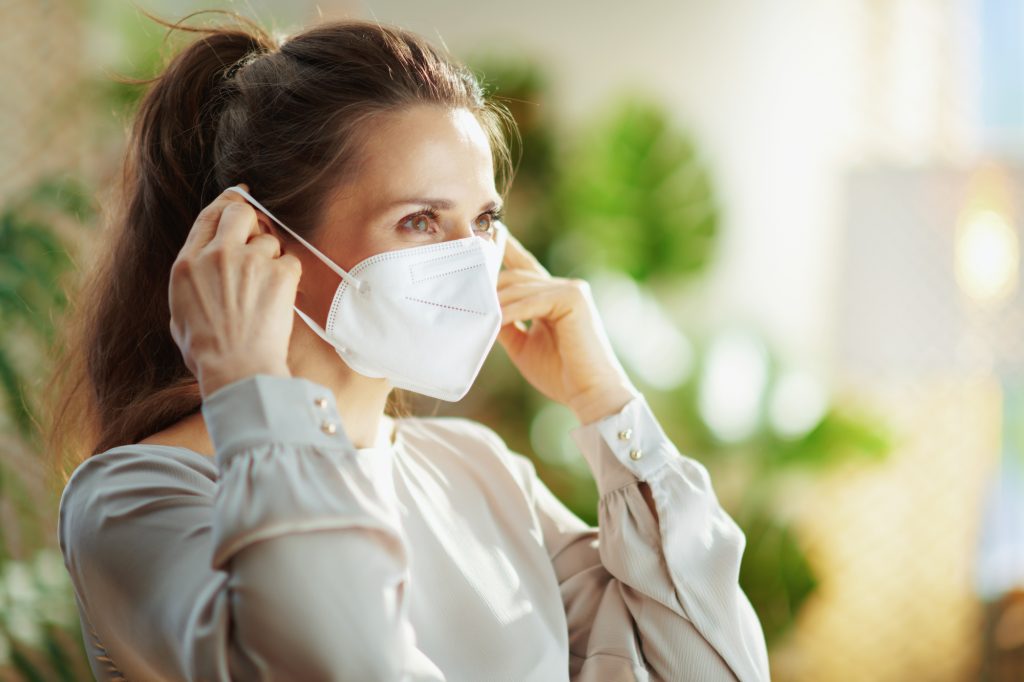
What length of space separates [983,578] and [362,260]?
280 centimetres

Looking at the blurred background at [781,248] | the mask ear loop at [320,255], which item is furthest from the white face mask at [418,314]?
the blurred background at [781,248]

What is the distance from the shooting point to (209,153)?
49.8 inches

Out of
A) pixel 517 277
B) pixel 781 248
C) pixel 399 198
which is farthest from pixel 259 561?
pixel 781 248

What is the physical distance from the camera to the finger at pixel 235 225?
97cm

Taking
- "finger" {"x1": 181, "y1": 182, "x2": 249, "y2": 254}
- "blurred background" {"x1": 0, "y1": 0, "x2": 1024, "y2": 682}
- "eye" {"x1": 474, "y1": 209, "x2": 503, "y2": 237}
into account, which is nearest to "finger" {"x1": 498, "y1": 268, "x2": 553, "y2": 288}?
"eye" {"x1": 474, "y1": 209, "x2": 503, "y2": 237}

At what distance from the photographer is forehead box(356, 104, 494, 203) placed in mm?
1135

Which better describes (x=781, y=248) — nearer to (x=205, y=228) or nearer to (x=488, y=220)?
(x=488, y=220)

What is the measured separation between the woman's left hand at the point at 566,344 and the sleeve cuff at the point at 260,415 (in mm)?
497

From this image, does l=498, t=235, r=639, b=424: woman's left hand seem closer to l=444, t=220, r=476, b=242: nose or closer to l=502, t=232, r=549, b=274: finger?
l=502, t=232, r=549, b=274: finger

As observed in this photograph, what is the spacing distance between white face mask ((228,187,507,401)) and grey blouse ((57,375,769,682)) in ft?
0.55

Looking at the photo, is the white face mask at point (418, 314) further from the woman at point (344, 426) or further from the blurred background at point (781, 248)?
the blurred background at point (781, 248)

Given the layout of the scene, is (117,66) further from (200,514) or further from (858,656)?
(858,656)

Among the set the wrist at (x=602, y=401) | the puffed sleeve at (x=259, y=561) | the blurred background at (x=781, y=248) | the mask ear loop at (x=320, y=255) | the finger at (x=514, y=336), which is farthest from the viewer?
the blurred background at (x=781, y=248)

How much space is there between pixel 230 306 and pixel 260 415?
0.37ft
